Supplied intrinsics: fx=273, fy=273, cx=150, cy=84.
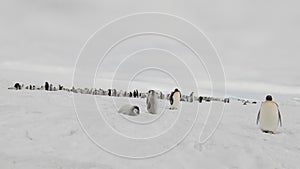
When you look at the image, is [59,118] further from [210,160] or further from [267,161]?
[267,161]

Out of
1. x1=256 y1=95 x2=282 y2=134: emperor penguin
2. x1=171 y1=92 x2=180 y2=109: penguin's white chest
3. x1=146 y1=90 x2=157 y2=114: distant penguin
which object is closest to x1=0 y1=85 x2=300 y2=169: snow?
x1=256 y1=95 x2=282 y2=134: emperor penguin

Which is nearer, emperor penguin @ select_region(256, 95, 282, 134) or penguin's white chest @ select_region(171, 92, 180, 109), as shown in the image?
emperor penguin @ select_region(256, 95, 282, 134)

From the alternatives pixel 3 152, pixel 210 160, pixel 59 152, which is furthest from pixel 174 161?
pixel 3 152

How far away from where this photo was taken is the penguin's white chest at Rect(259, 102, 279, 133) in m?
10.4

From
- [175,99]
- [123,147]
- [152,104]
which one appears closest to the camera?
[123,147]

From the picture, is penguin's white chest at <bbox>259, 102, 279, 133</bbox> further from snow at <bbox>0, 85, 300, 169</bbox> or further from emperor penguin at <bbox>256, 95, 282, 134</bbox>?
snow at <bbox>0, 85, 300, 169</bbox>

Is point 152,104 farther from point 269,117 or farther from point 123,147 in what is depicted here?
point 123,147

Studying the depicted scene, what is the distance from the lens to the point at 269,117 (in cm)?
→ 1055

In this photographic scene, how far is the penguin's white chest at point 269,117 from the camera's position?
10.4 m

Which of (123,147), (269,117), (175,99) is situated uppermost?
(175,99)

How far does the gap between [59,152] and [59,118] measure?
3.43 metres

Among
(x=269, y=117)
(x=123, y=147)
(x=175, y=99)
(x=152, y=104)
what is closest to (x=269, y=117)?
(x=269, y=117)

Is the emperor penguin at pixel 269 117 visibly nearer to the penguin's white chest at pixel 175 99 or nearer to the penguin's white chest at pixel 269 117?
the penguin's white chest at pixel 269 117

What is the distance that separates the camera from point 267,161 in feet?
19.9
